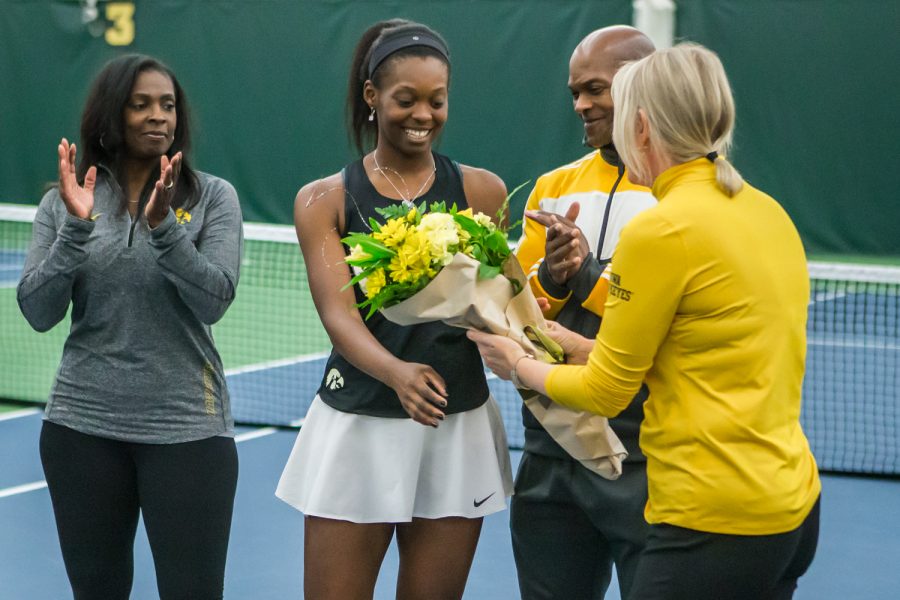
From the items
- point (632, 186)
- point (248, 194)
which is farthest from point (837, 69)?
point (632, 186)

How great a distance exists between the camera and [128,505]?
3248 mm

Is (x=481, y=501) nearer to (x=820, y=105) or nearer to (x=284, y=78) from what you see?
(x=820, y=105)

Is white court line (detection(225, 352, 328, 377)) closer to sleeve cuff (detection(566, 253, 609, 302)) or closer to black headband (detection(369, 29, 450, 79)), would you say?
black headband (detection(369, 29, 450, 79))

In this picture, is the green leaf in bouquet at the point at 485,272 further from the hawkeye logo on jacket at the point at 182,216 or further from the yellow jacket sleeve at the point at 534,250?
the hawkeye logo on jacket at the point at 182,216

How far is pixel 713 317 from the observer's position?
2.23 m

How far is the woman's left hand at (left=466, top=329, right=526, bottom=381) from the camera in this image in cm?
261

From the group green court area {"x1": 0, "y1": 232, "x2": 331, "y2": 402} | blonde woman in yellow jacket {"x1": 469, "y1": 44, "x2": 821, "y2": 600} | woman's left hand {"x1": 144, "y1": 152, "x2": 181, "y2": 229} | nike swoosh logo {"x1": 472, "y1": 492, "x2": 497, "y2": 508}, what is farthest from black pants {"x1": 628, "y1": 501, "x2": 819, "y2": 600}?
green court area {"x1": 0, "y1": 232, "x2": 331, "y2": 402}

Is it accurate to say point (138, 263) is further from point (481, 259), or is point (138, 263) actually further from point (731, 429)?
point (731, 429)

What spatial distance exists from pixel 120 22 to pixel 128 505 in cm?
1316

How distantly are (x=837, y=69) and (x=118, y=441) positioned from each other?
443 inches

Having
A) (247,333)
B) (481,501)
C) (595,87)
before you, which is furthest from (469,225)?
(247,333)

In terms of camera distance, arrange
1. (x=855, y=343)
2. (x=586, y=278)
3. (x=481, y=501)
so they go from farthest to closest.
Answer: (x=855, y=343) < (x=481, y=501) < (x=586, y=278)

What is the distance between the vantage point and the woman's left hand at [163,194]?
117 inches

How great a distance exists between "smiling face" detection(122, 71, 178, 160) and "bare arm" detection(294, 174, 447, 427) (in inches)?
20.8
